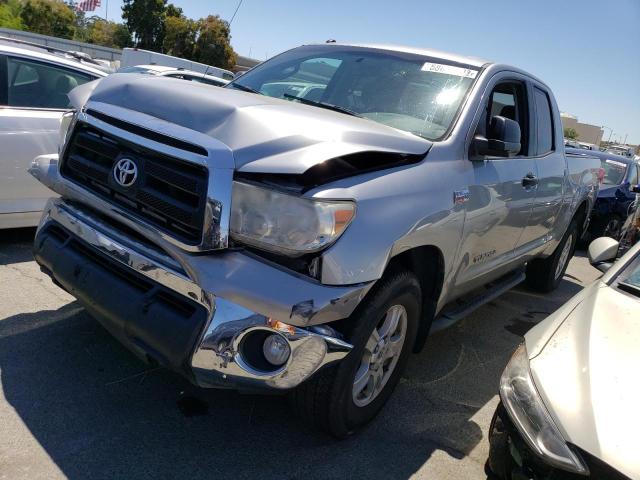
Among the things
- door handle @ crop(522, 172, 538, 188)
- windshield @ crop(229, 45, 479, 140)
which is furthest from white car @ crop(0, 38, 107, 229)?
door handle @ crop(522, 172, 538, 188)

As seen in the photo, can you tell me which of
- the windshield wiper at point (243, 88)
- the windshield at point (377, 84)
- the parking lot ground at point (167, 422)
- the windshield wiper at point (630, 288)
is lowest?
the parking lot ground at point (167, 422)

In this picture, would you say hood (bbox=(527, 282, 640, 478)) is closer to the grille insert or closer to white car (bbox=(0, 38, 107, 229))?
the grille insert

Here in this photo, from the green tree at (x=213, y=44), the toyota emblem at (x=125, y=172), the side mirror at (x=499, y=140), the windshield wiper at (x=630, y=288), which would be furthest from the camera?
the green tree at (x=213, y=44)

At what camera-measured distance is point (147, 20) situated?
157ft

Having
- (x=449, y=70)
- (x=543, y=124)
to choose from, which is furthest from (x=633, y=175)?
(x=449, y=70)

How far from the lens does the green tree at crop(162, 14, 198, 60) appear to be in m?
42.7

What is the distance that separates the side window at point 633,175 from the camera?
407 inches

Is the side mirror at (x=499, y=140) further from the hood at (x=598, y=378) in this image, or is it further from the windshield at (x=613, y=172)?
the windshield at (x=613, y=172)

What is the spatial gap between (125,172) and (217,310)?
2.81 feet

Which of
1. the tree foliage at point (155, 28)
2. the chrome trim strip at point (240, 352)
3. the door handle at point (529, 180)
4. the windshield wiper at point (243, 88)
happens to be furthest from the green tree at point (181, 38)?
the chrome trim strip at point (240, 352)

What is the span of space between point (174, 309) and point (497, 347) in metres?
3.02

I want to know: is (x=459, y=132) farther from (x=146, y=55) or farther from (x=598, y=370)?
(x=146, y=55)

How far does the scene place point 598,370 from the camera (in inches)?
93.4

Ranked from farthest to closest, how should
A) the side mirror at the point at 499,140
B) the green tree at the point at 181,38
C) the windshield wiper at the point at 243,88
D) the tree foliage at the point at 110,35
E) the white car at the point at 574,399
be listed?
the tree foliage at the point at 110,35 → the green tree at the point at 181,38 → the windshield wiper at the point at 243,88 → the side mirror at the point at 499,140 → the white car at the point at 574,399
